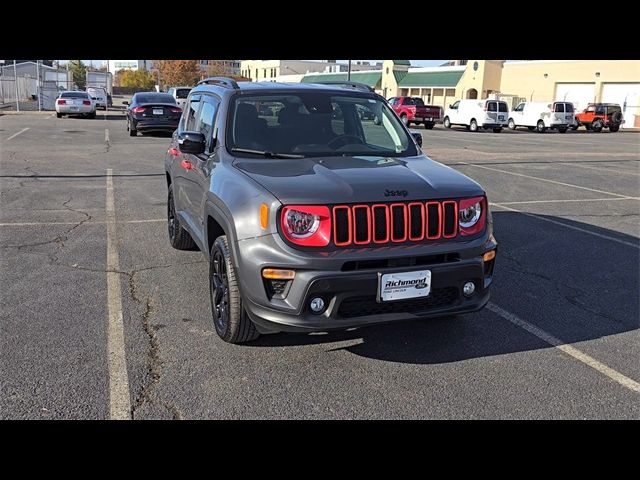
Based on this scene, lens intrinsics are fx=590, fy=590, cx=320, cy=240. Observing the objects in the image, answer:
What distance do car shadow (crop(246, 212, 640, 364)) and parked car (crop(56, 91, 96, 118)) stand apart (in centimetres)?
2851

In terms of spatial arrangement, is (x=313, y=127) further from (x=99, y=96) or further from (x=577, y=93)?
(x=577, y=93)

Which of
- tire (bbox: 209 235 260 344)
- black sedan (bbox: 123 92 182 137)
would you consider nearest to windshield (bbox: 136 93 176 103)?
black sedan (bbox: 123 92 182 137)

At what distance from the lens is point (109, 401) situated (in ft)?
11.4

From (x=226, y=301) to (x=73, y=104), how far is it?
99.7 feet

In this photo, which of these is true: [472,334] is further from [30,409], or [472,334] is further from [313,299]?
[30,409]

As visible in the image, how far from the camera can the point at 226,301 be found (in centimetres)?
415

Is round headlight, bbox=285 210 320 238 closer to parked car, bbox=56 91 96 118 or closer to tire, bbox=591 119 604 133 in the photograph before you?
parked car, bbox=56 91 96 118

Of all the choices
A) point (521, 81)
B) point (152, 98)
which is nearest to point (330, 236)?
point (152, 98)

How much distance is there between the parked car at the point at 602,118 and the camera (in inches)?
1592

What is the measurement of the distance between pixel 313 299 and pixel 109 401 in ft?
4.39

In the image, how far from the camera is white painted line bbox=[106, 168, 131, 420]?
341cm
